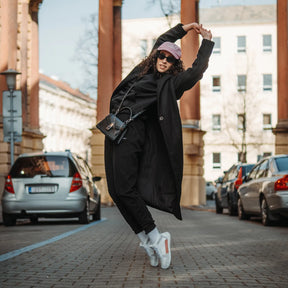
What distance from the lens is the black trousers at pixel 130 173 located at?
6.20 meters

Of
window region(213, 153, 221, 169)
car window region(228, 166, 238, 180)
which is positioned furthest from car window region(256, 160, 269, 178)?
window region(213, 153, 221, 169)

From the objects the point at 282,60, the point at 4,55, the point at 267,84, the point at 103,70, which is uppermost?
the point at 267,84

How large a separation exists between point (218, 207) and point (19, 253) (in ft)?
53.9

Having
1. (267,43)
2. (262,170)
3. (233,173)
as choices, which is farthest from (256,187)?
(267,43)

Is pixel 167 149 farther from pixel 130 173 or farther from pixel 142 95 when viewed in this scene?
pixel 142 95

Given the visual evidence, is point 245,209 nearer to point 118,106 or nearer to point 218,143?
point 118,106

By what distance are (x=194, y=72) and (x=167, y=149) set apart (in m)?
0.68

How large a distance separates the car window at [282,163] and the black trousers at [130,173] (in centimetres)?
883

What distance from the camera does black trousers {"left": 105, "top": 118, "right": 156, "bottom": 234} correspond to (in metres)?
6.20

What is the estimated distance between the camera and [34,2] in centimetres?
3547

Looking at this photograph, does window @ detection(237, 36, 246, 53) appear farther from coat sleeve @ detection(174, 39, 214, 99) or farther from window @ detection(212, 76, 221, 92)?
coat sleeve @ detection(174, 39, 214, 99)

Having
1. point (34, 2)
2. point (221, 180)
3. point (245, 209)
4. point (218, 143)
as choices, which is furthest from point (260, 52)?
point (245, 209)

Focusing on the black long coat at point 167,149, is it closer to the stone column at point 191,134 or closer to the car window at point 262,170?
the car window at point 262,170

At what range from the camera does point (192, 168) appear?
34781 mm
